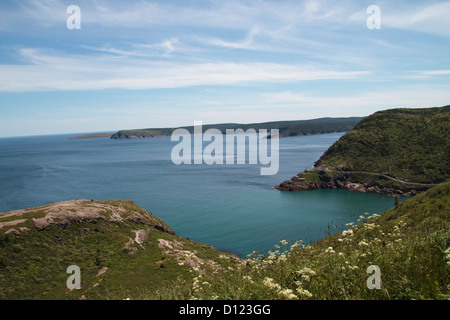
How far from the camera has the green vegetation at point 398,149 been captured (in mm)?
96438

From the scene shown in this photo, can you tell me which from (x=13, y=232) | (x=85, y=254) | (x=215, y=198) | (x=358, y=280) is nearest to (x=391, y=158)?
(x=215, y=198)

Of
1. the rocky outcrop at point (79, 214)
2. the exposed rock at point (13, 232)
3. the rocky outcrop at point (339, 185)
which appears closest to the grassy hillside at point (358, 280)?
the exposed rock at point (13, 232)

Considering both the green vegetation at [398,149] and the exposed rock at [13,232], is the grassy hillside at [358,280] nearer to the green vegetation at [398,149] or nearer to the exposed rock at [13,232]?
the exposed rock at [13,232]

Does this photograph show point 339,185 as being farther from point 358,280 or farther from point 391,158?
point 358,280

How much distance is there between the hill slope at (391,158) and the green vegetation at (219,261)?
6545cm

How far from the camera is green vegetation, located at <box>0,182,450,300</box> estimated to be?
5.97 metres

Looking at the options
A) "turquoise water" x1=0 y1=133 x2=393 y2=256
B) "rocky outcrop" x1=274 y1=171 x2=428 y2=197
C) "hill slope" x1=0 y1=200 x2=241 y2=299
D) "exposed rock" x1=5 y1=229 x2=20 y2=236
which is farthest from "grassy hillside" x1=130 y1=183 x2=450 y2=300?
"rocky outcrop" x1=274 y1=171 x2=428 y2=197

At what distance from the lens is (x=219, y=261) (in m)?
32.4

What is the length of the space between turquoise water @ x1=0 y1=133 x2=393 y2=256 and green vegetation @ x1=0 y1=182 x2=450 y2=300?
20006mm

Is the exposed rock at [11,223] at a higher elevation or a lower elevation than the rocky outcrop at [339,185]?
higher

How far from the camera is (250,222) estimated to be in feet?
216
